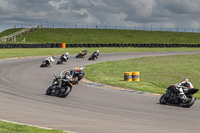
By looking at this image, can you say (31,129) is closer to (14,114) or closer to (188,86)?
(14,114)

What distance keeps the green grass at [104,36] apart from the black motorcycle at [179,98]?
79384 millimetres

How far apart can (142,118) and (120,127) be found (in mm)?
1519

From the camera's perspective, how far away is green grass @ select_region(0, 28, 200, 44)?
312ft

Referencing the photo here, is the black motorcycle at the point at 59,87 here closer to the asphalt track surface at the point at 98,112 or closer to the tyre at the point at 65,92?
the tyre at the point at 65,92

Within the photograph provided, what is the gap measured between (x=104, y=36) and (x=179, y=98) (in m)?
92.5

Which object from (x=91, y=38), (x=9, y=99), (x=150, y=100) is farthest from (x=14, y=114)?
(x=91, y=38)

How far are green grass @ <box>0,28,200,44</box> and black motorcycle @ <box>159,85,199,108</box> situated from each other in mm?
79384

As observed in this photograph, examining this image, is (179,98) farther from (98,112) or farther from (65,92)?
(65,92)

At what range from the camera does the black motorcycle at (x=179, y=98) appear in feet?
41.5

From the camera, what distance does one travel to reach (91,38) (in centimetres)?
10006

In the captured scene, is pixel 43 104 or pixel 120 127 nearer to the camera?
pixel 120 127

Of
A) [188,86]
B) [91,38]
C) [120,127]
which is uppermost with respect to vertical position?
[91,38]

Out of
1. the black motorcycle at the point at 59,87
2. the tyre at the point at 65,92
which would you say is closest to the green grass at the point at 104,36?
the black motorcycle at the point at 59,87

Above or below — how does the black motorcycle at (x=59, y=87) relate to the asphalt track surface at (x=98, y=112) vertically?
above
